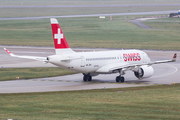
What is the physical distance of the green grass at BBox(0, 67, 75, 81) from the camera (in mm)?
44653

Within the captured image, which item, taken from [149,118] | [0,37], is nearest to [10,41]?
[0,37]

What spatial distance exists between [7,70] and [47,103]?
23591mm

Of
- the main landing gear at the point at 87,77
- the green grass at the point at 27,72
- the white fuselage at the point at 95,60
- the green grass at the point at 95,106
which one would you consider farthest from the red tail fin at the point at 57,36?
the green grass at the point at 27,72

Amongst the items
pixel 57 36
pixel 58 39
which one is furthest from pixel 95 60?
pixel 57 36

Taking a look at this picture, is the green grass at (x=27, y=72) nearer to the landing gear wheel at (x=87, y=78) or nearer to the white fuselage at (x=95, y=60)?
the landing gear wheel at (x=87, y=78)

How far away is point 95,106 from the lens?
25.8 meters

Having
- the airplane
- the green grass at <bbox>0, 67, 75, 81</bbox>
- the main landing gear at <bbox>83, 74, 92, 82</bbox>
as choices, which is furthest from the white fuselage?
the green grass at <bbox>0, 67, 75, 81</bbox>

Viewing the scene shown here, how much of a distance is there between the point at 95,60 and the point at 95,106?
50.7 feet

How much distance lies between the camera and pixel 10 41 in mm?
89750

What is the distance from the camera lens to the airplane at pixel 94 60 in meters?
37.5

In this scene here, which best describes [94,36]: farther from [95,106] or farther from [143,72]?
[95,106]

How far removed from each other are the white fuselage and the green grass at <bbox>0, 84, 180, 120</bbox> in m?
5.10

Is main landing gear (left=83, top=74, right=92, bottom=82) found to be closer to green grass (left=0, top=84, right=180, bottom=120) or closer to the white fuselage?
the white fuselage

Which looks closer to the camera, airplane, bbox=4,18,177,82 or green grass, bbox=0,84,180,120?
green grass, bbox=0,84,180,120
